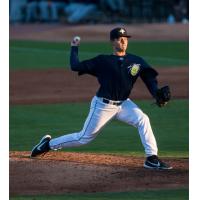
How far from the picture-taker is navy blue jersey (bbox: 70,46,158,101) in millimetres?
8727

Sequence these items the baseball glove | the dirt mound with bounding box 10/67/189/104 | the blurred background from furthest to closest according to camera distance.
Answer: the blurred background, the dirt mound with bounding box 10/67/189/104, the baseball glove

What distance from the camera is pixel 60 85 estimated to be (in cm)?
1828

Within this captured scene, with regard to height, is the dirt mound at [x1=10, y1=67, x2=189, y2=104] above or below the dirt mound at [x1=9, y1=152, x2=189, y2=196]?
above

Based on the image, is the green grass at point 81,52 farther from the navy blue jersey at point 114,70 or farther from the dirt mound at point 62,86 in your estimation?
the navy blue jersey at point 114,70

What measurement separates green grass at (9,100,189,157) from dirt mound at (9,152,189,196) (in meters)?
0.99

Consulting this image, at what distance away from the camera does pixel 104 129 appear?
40.8 feet

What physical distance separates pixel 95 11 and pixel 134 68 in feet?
99.4

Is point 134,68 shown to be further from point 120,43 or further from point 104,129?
point 104,129

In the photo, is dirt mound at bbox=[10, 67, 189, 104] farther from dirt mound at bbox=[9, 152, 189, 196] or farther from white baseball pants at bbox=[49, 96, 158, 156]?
white baseball pants at bbox=[49, 96, 158, 156]

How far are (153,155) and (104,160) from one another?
2.57ft

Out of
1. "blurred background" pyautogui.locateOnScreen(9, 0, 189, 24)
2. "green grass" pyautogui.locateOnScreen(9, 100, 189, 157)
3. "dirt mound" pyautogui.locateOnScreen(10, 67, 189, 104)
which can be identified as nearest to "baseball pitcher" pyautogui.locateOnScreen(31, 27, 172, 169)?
"green grass" pyautogui.locateOnScreen(9, 100, 189, 157)

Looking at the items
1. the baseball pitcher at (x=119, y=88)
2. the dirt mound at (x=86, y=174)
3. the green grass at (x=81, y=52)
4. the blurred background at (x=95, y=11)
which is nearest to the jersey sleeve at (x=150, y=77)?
the baseball pitcher at (x=119, y=88)

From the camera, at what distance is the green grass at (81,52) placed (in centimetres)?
2267
